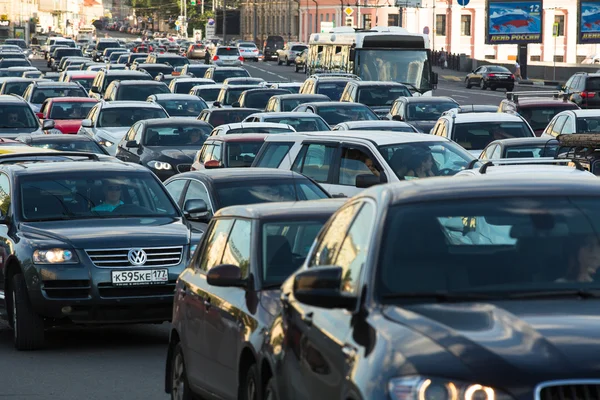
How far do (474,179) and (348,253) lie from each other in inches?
26.6

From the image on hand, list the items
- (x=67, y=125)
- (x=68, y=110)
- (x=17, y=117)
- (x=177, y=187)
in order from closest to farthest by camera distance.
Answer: (x=177, y=187)
(x=17, y=117)
(x=67, y=125)
(x=68, y=110)

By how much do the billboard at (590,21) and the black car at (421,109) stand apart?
227ft

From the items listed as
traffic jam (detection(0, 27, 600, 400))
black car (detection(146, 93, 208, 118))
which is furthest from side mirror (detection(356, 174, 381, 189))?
black car (detection(146, 93, 208, 118))

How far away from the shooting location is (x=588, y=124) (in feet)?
84.8

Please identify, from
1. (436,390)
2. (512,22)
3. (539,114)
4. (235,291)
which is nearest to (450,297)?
(436,390)

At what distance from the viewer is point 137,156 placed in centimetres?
2798

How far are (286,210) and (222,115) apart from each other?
2502cm

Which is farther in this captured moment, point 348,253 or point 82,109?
point 82,109

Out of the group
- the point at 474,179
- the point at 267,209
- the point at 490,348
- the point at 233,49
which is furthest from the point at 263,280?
the point at 233,49

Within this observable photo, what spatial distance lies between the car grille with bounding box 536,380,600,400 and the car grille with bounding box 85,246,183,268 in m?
7.74

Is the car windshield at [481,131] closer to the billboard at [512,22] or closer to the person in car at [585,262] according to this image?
the person in car at [585,262]

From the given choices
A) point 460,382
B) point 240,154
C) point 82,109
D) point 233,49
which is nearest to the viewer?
point 460,382

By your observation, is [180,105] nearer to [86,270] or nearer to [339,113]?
[339,113]

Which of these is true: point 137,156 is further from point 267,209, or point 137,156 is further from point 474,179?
point 474,179
